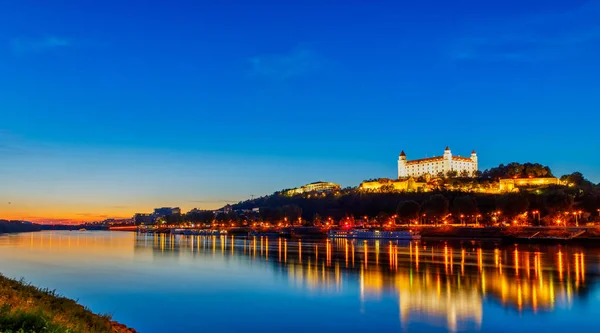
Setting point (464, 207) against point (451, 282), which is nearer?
point (451, 282)

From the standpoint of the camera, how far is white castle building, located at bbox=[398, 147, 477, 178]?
187 meters

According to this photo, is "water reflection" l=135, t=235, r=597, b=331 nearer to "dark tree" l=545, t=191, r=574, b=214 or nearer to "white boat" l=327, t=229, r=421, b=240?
"white boat" l=327, t=229, r=421, b=240

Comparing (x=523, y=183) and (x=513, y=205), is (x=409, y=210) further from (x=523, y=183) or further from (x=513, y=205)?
(x=523, y=183)

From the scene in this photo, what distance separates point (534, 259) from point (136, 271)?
35.4 m

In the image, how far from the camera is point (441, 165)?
614 feet

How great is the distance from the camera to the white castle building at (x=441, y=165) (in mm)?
186625

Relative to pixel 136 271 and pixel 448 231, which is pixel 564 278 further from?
pixel 448 231

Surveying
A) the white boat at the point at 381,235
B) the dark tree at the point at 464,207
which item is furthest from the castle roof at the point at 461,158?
the white boat at the point at 381,235

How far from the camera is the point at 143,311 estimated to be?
22.8 m

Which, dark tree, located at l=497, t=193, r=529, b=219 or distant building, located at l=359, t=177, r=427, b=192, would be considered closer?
dark tree, located at l=497, t=193, r=529, b=219

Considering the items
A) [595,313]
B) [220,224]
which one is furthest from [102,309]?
[220,224]

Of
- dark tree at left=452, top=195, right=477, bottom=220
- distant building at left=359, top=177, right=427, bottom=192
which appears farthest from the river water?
distant building at left=359, top=177, right=427, bottom=192

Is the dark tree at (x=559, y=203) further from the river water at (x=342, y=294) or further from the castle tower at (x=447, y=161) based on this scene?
the castle tower at (x=447, y=161)

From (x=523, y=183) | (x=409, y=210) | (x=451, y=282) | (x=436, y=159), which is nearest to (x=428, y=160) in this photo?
(x=436, y=159)
